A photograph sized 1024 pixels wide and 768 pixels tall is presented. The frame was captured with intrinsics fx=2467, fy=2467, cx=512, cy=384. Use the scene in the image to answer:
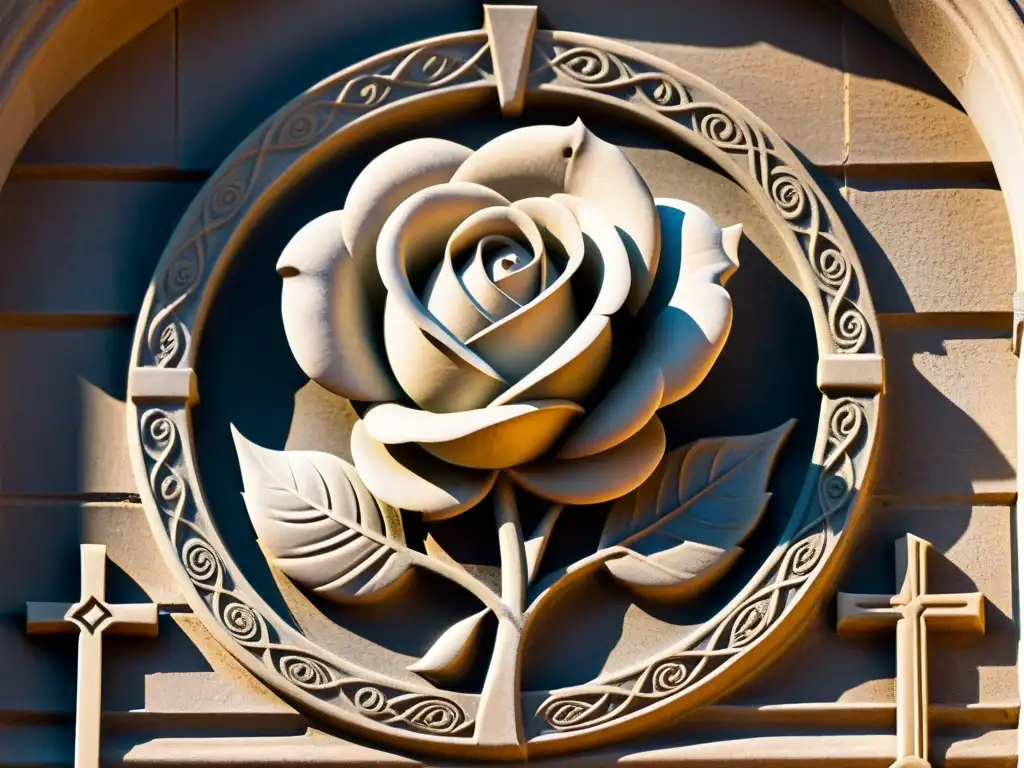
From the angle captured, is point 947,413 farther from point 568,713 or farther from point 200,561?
point 200,561

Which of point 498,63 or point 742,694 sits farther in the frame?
point 498,63

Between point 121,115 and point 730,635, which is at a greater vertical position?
point 121,115

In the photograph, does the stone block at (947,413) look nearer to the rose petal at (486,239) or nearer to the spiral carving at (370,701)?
the rose petal at (486,239)

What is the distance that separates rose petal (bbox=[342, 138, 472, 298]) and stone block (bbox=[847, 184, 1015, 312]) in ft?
4.02

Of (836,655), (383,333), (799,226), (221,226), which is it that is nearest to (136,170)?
(221,226)

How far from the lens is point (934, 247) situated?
723cm

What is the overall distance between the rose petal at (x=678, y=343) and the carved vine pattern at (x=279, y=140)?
0.88 meters

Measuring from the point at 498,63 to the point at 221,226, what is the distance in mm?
954

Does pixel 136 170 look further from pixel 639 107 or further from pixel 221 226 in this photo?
pixel 639 107

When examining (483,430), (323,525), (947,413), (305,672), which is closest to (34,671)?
(305,672)

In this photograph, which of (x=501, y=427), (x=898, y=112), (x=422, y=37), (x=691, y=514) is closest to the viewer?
(x=501, y=427)

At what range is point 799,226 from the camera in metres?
7.19

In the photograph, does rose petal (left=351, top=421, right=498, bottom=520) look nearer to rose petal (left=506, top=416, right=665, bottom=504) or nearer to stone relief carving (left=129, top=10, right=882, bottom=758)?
stone relief carving (left=129, top=10, right=882, bottom=758)

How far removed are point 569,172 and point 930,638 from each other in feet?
5.47
